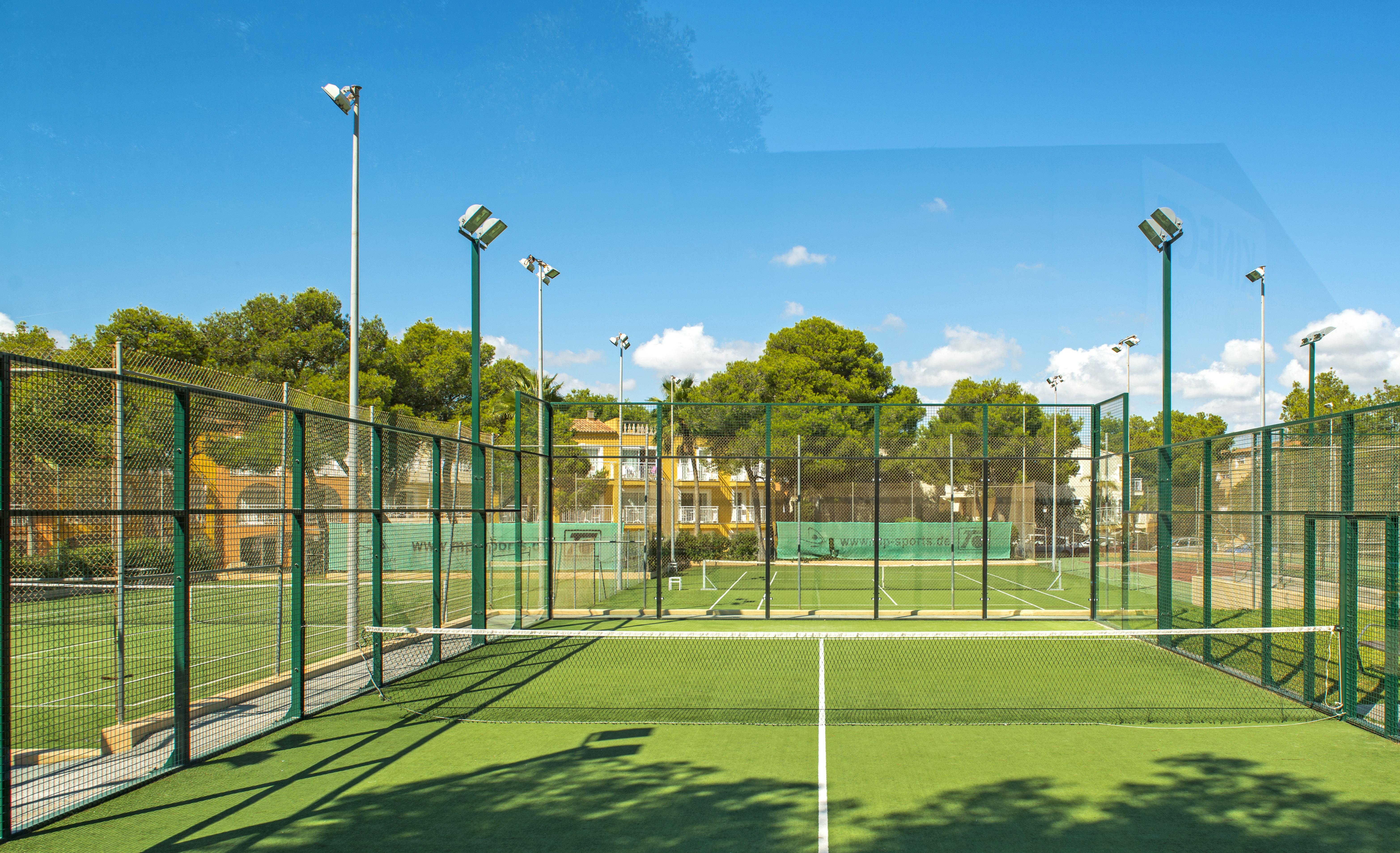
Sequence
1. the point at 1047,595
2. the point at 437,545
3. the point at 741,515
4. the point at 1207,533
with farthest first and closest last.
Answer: the point at 741,515, the point at 1047,595, the point at 437,545, the point at 1207,533

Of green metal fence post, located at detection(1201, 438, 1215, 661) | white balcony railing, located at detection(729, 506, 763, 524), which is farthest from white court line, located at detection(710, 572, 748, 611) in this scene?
green metal fence post, located at detection(1201, 438, 1215, 661)

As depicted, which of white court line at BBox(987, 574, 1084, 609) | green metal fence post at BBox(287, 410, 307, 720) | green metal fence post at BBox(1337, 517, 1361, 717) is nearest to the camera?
green metal fence post at BBox(1337, 517, 1361, 717)

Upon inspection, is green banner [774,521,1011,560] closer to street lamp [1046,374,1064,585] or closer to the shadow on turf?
street lamp [1046,374,1064,585]

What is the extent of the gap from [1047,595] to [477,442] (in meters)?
13.9

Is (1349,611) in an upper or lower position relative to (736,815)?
upper

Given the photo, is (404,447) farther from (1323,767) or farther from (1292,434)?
(1292,434)

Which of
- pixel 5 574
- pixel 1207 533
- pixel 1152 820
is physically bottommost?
pixel 1152 820

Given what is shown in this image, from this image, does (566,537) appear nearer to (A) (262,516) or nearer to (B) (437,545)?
(B) (437,545)

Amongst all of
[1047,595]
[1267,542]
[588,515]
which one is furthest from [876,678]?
[1047,595]

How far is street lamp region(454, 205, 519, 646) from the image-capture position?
13656 mm

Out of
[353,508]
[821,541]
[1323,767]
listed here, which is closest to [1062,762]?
[1323,767]

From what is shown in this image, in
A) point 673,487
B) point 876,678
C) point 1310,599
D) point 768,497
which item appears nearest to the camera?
point 1310,599

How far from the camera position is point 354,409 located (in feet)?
38.8

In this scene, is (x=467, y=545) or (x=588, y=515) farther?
(x=588, y=515)
